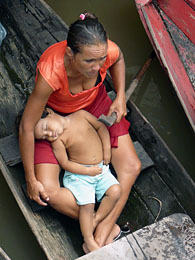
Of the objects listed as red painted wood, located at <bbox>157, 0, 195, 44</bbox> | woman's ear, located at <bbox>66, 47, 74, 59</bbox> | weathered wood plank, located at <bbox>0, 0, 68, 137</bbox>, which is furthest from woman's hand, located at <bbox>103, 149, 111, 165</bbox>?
red painted wood, located at <bbox>157, 0, 195, 44</bbox>

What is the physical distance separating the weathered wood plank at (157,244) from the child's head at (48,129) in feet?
2.81

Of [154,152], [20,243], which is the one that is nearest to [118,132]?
[154,152]

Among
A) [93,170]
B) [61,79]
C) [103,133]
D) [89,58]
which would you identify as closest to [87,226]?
[93,170]

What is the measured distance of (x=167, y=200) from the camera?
126 inches

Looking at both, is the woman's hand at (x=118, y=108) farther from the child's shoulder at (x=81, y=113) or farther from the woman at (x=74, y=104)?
the child's shoulder at (x=81, y=113)

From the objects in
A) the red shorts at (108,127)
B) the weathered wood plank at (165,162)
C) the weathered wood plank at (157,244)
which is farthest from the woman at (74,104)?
the weathered wood plank at (157,244)

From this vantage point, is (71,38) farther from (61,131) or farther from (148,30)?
(148,30)

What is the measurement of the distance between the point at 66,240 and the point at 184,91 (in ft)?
5.10

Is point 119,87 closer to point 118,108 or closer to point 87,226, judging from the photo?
point 118,108

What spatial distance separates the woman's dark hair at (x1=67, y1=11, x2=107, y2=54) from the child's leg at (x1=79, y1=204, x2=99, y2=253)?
3.15 ft

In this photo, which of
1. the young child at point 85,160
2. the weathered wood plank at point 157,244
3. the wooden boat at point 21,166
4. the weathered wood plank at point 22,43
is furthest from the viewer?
the weathered wood plank at point 22,43

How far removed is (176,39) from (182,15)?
20cm

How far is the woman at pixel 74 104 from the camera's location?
8.54ft

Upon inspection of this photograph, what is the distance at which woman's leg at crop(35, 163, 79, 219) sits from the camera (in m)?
2.84
